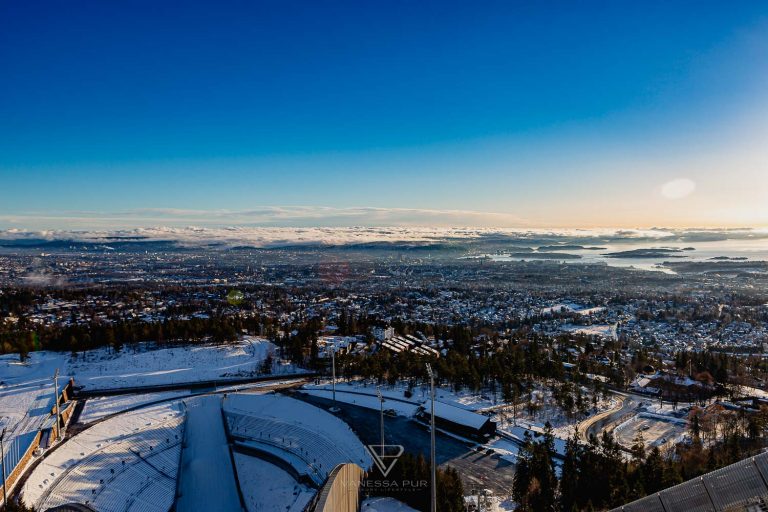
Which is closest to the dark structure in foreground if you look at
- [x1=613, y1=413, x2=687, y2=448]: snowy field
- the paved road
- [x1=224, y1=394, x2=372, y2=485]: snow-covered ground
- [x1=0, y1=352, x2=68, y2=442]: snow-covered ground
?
the paved road

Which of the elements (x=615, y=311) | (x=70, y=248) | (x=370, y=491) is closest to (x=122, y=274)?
→ (x=70, y=248)

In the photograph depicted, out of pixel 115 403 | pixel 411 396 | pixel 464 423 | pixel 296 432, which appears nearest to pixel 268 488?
pixel 296 432

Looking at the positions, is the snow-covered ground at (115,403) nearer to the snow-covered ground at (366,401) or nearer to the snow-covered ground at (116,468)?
the snow-covered ground at (116,468)

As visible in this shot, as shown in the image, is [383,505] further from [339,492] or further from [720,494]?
[720,494]

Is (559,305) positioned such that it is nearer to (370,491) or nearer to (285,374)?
(285,374)

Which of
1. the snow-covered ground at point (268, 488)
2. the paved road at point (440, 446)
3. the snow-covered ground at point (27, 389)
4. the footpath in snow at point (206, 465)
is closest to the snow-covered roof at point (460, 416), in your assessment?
the paved road at point (440, 446)

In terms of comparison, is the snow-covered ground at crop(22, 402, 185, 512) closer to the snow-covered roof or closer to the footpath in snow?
the footpath in snow
